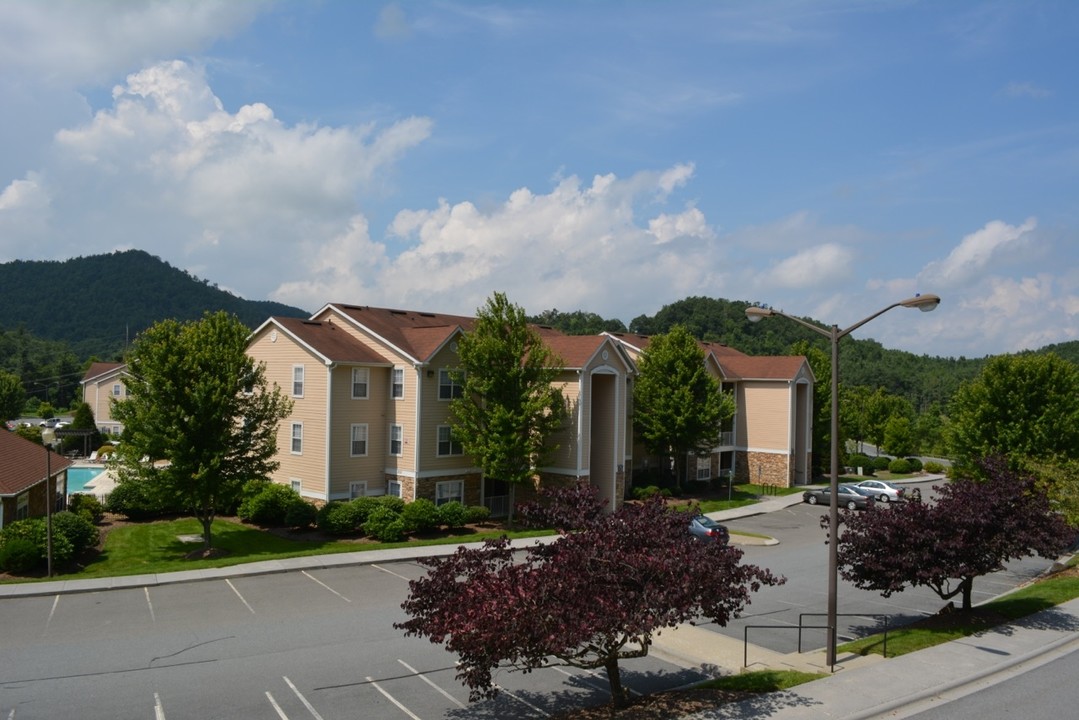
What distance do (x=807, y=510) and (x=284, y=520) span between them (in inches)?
1044

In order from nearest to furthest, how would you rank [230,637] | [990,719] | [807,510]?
1. [990,719]
2. [230,637]
3. [807,510]

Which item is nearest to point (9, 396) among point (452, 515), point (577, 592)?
point (452, 515)

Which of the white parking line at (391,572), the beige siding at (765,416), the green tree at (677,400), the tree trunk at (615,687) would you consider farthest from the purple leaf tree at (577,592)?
the beige siding at (765,416)

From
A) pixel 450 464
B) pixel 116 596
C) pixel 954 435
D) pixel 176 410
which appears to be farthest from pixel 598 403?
pixel 116 596

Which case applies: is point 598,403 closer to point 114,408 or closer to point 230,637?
point 114,408

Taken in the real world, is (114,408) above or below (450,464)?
above

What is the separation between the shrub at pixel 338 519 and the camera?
100 feet

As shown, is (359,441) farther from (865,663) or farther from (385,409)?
(865,663)

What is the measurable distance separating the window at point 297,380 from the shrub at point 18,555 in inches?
506

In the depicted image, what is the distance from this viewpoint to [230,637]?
58.2 feet

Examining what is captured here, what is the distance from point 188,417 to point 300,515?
21.5 feet

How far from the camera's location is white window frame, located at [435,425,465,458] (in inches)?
1388

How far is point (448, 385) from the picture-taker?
35750mm

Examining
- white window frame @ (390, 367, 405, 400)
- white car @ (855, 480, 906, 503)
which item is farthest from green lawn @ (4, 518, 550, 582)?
white car @ (855, 480, 906, 503)
